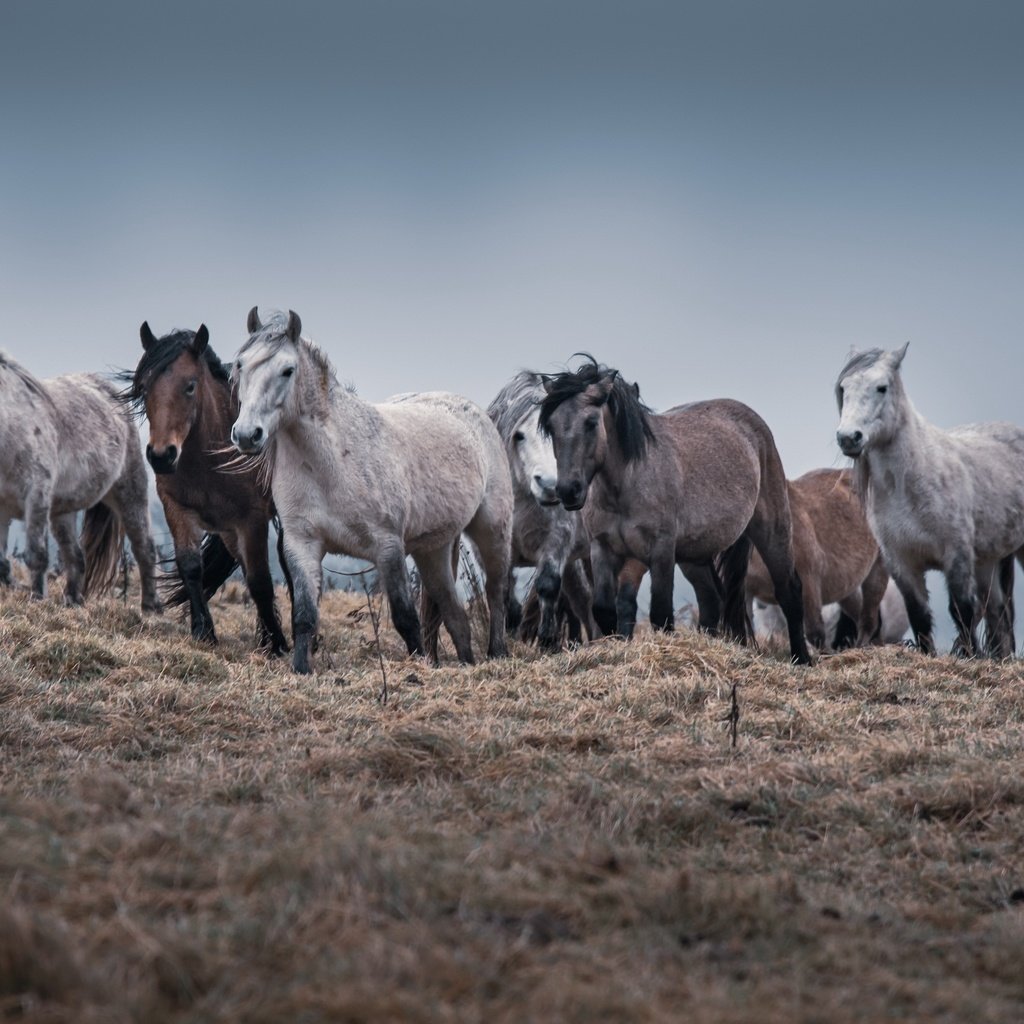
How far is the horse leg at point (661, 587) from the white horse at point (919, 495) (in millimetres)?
1533

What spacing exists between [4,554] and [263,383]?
150 inches

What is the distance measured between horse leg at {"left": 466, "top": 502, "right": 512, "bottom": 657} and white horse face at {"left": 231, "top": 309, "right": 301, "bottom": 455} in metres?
2.04

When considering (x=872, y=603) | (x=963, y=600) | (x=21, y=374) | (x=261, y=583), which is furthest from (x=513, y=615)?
(x=872, y=603)

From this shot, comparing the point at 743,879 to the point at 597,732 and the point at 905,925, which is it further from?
the point at 597,732

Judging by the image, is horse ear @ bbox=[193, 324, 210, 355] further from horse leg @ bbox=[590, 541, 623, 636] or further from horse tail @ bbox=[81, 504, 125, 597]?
horse tail @ bbox=[81, 504, 125, 597]

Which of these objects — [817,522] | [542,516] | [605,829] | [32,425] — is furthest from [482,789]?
[817,522]

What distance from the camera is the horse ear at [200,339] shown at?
29.7 ft

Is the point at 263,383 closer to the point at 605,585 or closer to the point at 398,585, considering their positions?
the point at 398,585

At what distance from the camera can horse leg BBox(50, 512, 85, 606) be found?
11.3 metres

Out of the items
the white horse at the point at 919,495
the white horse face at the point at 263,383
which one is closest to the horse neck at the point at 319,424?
the white horse face at the point at 263,383

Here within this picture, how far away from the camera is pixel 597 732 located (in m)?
5.52

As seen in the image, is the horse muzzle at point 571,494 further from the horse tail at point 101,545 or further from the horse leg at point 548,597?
the horse tail at point 101,545

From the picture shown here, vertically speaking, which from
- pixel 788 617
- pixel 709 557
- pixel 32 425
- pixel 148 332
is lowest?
pixel 788 617

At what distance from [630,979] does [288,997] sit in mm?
734
